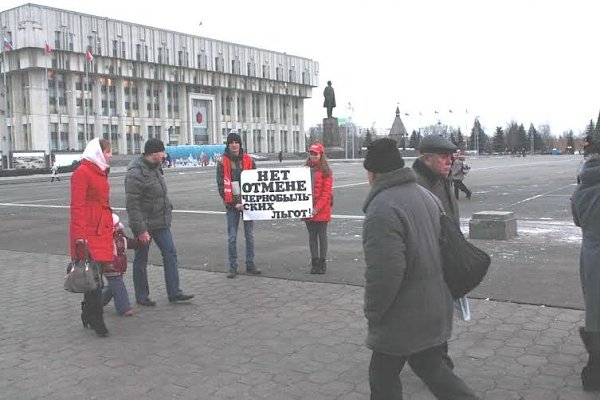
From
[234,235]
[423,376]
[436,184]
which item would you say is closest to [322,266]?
[234,235]

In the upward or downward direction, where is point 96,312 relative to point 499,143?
downward

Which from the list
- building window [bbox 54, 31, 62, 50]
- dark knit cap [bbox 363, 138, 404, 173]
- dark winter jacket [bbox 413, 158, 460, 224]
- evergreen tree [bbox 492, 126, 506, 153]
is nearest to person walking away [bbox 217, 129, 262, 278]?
dark winter jacket [bbox 413, 158, 460, 224]

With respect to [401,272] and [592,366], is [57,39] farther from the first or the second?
[401,272]

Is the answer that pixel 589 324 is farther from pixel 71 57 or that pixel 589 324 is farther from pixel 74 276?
pixel 71 57

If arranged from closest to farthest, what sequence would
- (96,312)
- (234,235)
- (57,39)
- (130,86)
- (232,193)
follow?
(96,312) < (234,235) < (232,193) < (57,39) < (130,86)

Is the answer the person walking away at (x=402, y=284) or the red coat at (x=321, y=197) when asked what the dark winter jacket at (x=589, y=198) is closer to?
the person walking away at (x=402, y=284)

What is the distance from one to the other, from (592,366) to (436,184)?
62.8 inches

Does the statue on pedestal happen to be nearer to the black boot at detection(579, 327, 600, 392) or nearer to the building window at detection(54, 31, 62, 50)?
the building window at detection(54, 31, 62, 50)

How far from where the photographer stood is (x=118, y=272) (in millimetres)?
6059

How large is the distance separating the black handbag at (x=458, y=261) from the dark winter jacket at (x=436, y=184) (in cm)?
76

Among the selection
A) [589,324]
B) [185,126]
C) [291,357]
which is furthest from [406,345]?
[185,126]

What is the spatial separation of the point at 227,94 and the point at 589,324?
355ft

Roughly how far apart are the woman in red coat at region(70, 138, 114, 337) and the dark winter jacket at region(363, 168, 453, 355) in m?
3.27

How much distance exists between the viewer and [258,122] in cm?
11469
